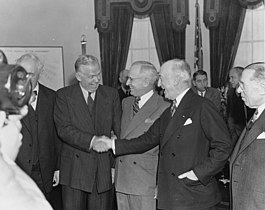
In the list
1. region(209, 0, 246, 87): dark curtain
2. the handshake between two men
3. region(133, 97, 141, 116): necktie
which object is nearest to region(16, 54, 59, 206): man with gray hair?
the handshake between two men

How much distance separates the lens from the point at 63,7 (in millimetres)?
10102

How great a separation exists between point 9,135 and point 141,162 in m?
2.56

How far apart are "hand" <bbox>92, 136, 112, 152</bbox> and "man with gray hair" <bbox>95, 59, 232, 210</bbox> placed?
0.57 meters

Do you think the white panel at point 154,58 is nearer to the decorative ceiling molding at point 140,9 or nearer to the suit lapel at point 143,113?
the decorative ceiling molding at point 140,9

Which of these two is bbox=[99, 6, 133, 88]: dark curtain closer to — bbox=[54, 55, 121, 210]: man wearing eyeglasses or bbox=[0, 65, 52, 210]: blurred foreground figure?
bbox=[54, 55, 121, 210]: man wearing eyeglasses

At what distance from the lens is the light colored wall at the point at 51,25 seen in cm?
912

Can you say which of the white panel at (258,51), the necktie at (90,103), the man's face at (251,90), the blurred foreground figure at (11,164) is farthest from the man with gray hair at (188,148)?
the white panel at (258,51)

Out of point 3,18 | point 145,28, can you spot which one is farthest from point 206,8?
point 3,18

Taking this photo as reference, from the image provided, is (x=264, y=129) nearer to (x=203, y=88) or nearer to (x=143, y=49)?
(x=203, y=88)

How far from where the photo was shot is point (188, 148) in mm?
3236

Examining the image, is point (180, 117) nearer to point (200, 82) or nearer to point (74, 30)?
point (200, 82)

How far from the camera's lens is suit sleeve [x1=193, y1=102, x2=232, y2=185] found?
317 cm

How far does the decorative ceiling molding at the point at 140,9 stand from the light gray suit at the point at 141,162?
6.03 meters

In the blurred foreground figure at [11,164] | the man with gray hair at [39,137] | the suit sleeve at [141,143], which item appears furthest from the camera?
the man with gray hair at [39,137]
